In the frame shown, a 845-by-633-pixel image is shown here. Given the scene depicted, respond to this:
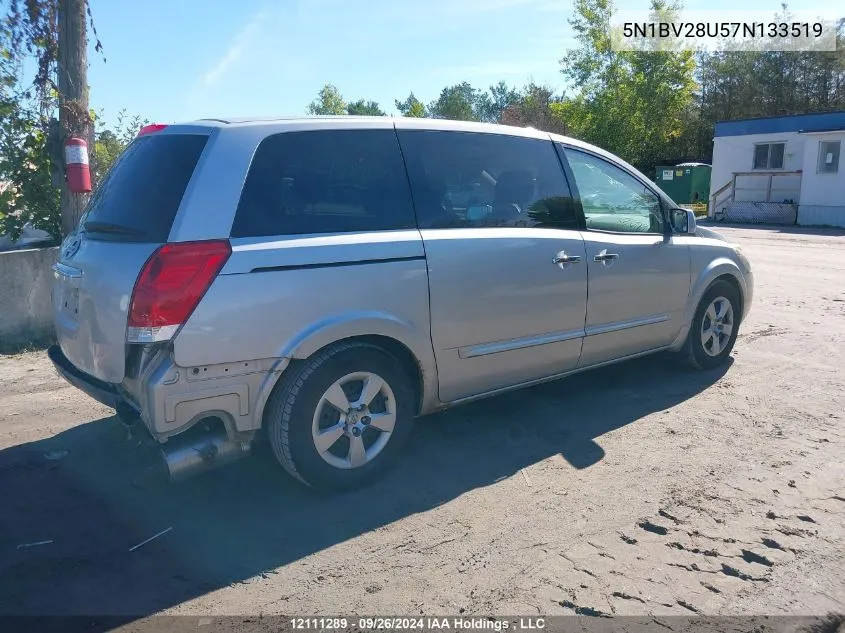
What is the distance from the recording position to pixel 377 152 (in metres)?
3.97

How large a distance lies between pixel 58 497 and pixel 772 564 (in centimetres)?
355

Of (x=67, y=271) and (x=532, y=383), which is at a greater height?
(x=67, y=271)

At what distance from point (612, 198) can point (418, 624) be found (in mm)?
3446

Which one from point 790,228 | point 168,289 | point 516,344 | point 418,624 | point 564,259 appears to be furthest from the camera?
point 790,228

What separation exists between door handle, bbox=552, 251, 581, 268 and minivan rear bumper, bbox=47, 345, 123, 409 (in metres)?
2.67

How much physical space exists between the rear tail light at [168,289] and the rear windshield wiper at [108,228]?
0.31m

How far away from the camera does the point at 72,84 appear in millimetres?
7434

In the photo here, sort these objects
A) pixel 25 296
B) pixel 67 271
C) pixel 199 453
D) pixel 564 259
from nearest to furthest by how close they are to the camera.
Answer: pixel 199 453 → pixel 67 271 → pixel 564 259 → pixel 25 296

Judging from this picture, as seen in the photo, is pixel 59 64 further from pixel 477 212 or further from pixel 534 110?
pixel 534 110

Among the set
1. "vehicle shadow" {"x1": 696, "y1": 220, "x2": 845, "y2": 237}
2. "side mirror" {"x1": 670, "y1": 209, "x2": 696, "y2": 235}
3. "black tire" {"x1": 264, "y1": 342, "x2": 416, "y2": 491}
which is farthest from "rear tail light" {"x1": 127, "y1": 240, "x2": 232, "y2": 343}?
"vehicle shadow" {"x1": 696, "y1": 220, "x2": 845, "y2": 237}

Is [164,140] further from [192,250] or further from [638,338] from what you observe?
[638,338]

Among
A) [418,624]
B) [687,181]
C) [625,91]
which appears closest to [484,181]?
[418,624]

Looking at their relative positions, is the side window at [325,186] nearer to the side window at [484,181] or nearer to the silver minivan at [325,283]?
the silver minivan at [325,283]

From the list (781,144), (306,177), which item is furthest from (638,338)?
(781,144)
